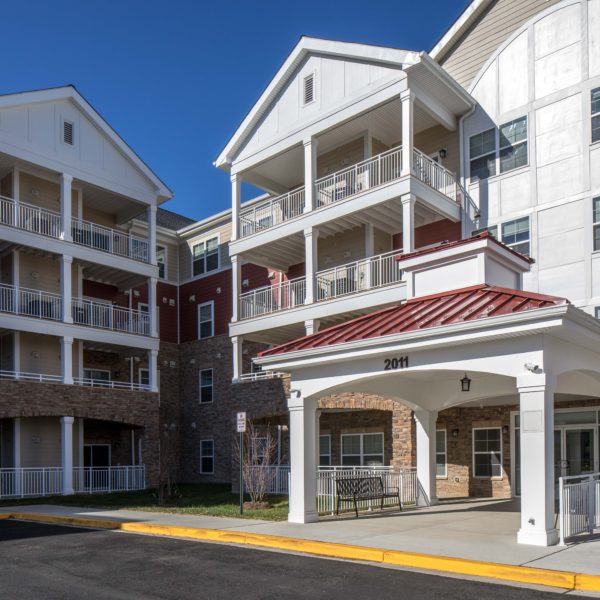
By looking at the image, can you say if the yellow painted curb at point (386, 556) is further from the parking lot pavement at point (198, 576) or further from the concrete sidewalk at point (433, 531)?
the parking lot pavement at point (198, 576)

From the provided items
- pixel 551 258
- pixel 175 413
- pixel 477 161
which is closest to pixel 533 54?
pixel 477 161

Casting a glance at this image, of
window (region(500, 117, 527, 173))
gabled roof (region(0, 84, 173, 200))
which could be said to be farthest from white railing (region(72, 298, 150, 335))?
window (region(500, 117, 527, 173))

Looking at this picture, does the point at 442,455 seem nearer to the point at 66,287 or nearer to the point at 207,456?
the point at 207,456

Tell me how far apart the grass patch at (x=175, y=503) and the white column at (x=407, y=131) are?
422 inches

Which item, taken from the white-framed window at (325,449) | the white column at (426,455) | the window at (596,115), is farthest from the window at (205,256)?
the window at (596,115)

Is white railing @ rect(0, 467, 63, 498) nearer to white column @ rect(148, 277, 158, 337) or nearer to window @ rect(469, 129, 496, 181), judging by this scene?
white column @ rect(148, 277, 158, 337)

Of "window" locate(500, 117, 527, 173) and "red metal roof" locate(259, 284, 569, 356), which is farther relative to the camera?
"window" locate(500, 117, 527, 173)

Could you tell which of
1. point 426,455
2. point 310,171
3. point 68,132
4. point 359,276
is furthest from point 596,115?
point 68,132

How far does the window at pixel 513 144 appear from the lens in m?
22.5

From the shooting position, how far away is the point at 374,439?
1021 inches

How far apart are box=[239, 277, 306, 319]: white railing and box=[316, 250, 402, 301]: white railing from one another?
1.01m

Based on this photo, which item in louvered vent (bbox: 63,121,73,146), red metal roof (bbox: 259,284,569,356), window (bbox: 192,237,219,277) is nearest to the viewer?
red metal roof (bbox: 259,284,569,356)

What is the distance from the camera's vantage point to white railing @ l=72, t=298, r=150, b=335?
30406 millimetres

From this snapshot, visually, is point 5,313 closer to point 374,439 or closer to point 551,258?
point 374,439
